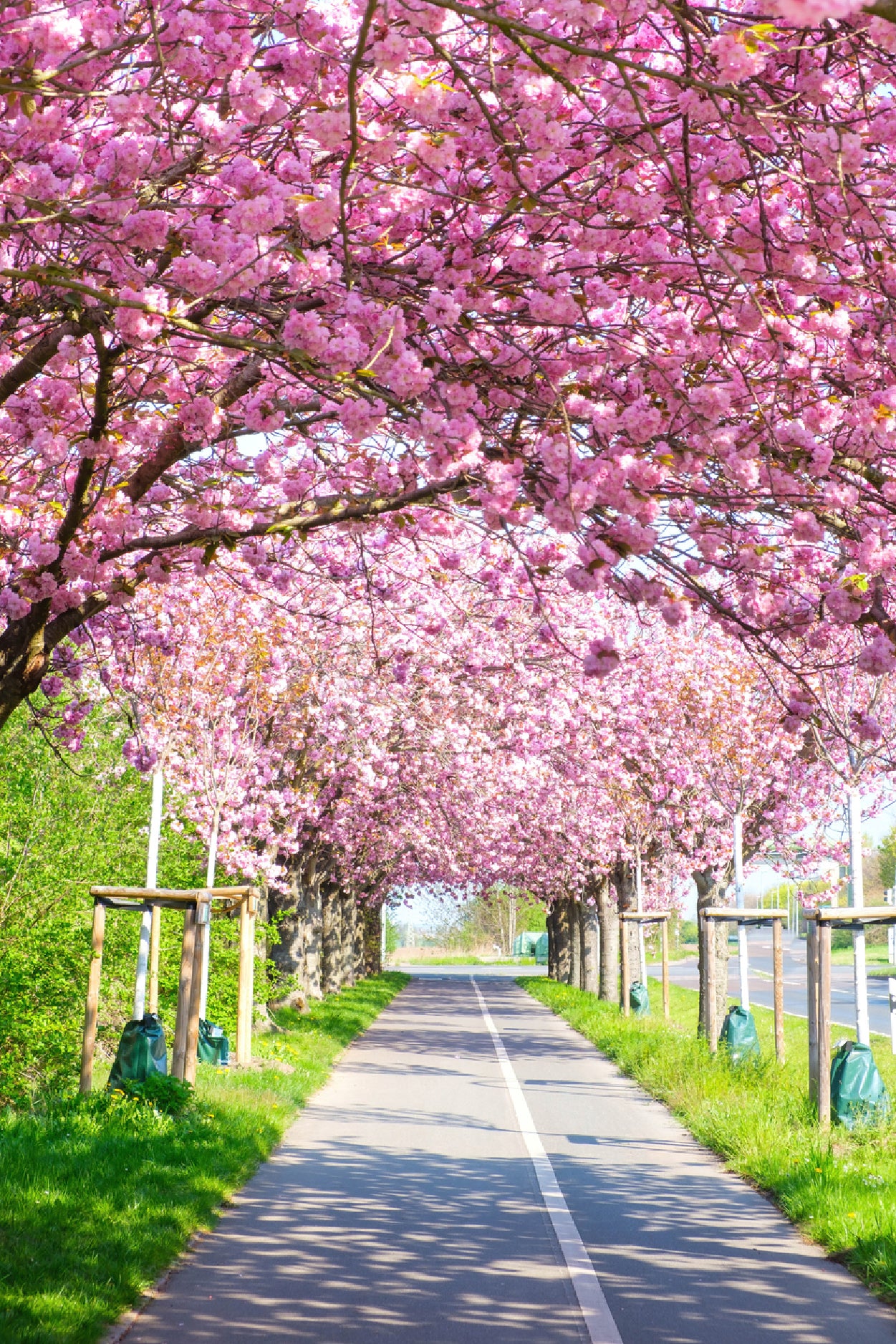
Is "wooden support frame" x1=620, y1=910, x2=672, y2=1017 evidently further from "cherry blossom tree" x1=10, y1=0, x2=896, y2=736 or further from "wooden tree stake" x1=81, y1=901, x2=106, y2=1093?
"cherry blossom tree" x1=10, y1=0, x2=896, y2=736

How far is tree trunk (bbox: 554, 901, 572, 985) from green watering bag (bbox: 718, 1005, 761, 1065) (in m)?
28.5

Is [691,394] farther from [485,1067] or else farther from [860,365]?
[485,1067]

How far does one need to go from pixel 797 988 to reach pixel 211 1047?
113ft

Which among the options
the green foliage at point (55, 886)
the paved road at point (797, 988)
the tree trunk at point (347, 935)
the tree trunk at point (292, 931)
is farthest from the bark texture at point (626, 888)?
the green foliage at point (55, 886)

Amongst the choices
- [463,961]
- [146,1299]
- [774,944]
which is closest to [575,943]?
[774,944]

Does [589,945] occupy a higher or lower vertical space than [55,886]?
lower

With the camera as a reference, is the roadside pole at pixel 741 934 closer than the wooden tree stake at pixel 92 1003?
No

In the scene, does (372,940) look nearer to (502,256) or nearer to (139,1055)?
(139,1055)

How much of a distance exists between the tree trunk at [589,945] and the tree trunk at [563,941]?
135 inches

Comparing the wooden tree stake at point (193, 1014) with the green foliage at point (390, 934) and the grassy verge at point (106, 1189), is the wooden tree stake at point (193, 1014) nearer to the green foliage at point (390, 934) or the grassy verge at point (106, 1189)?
the grassy verge at point (106, 1189)

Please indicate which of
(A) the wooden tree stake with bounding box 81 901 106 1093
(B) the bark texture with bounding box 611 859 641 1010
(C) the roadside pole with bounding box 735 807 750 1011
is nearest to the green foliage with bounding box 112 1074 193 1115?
(A) the wooden tree stake with bounding box 81 901 106 1093

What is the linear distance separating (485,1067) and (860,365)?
48.5 feet

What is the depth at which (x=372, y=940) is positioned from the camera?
54.8 metres

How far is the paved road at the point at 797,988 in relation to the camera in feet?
116
